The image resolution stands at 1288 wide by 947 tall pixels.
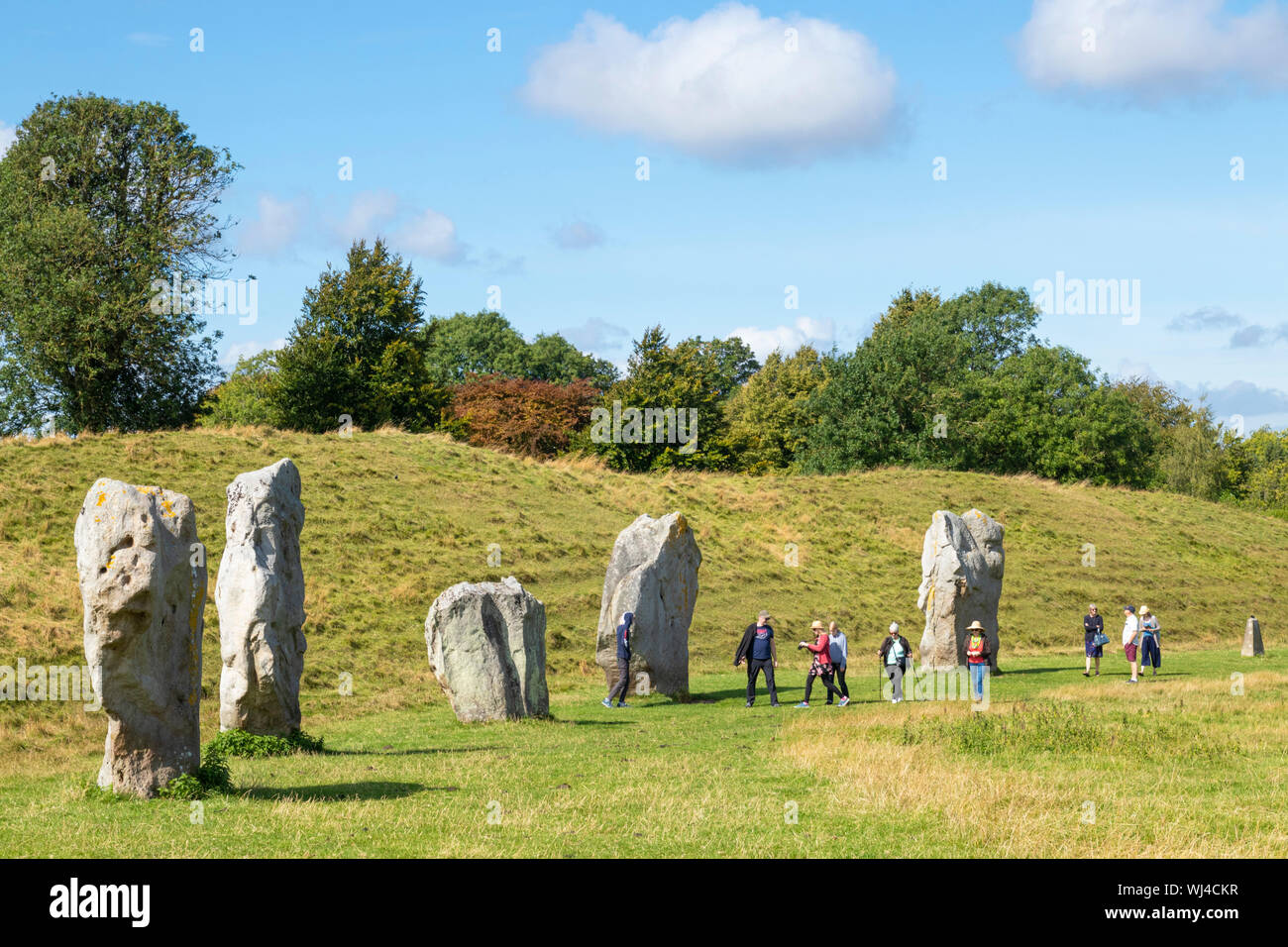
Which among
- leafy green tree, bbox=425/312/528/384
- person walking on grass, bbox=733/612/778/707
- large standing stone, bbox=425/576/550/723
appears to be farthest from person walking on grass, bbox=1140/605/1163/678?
leafy green tree, bbox=425/312/528/384

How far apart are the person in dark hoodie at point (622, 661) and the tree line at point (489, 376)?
1327 inches

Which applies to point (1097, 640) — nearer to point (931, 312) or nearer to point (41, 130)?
point (41, 130)

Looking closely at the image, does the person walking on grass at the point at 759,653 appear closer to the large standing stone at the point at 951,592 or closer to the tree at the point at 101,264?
the large standing stone at the point at 951,592

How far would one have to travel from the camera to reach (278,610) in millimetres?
18312

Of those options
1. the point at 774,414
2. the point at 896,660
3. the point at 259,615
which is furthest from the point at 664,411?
the point at 259,615

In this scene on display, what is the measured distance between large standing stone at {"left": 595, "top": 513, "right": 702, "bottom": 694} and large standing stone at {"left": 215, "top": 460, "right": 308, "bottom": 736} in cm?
919

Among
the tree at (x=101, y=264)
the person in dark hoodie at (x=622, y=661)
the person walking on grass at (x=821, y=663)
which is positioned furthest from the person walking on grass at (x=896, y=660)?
the tree at (x=101, y=264)

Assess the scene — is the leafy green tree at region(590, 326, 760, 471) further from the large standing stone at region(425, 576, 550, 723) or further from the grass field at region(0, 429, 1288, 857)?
the large standing stone at region(425, 576, 550, 723)

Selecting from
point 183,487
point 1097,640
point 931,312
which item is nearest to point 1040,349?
point 931,312

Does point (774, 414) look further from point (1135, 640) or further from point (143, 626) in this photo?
point (143, 626)

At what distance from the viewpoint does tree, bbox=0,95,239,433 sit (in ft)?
164

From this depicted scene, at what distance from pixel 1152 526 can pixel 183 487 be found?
158ft

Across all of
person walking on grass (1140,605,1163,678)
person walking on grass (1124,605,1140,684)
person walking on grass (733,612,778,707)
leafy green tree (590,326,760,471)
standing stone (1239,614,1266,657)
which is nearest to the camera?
person walking on grass (733,612,778,707)

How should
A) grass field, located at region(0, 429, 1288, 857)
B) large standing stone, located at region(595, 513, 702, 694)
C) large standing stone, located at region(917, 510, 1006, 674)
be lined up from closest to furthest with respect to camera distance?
1. grass field, located at region(0, 429, 1288, 857)
2. large standing stone, located at region(595, 513, 702, 694)
3. large standing stone, located at region(917, 510, 1006, 674)
